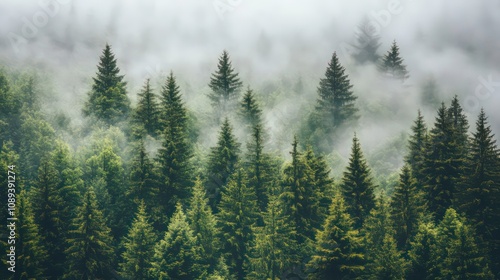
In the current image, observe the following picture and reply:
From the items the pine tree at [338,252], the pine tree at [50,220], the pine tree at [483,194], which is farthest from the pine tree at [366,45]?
the pine tree at [50,220]

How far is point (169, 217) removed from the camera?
69438 millimetres

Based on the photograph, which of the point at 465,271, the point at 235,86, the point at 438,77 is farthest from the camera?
the point at 438,77

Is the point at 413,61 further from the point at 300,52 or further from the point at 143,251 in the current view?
the point at 143,251

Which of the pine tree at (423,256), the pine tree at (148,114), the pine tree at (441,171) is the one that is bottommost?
the pine tree at (423,256)

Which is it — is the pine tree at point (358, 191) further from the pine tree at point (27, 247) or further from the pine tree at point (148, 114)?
the pine tree at point (27, 247)

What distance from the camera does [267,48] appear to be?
153 m

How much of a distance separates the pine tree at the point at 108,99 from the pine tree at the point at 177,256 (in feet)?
102

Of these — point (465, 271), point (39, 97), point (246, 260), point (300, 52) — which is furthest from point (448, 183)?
point (300, 52)

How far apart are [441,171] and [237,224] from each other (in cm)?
2169

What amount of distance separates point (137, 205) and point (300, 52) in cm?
8825

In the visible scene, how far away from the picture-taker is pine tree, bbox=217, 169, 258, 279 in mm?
65375

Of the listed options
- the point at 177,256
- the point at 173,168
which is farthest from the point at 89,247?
the point at 173,168

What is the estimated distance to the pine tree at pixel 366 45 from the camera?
447 feet

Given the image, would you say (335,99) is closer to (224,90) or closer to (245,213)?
(224,90)
